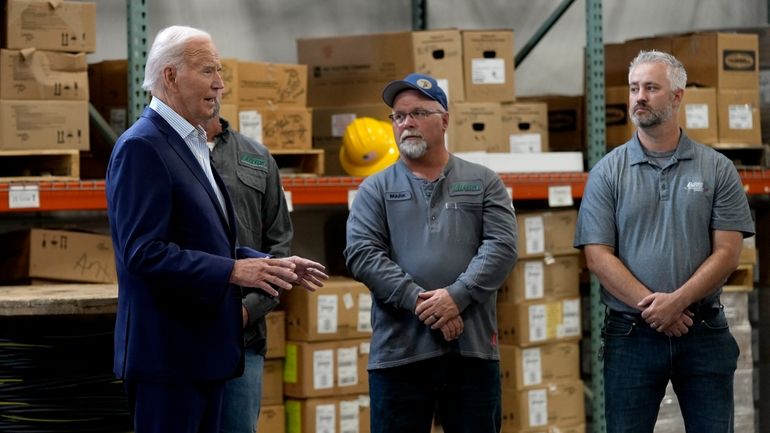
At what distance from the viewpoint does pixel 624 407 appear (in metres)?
4.27

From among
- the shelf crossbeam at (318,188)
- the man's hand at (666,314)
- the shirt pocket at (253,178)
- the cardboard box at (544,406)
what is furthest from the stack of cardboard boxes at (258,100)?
the man's hand at (666,314)

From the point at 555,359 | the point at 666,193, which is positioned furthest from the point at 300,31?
the point at 666,193

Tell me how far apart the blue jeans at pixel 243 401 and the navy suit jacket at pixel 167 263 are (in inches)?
27.6

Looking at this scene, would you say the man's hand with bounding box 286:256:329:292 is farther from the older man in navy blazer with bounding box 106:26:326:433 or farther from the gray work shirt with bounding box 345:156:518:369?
the gray work shirt with bounding box 345:156:518:369

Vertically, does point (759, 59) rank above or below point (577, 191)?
above

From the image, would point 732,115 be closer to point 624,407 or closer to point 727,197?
point 727,197

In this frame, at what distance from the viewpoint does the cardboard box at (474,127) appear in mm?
6094

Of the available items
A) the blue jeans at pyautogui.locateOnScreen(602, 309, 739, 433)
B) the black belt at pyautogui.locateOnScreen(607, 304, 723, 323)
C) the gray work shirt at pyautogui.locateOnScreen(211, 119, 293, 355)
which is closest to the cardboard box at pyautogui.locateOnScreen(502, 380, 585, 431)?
the blue jeans at pyautogui.locateOnScreen(602, 309, 739, 433)

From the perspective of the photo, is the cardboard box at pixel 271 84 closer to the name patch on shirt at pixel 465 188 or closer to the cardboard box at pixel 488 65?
the cardboard box at pixel 488 65

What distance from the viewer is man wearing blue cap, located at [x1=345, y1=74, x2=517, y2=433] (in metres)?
4.09

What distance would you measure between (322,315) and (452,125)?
1.22 meters

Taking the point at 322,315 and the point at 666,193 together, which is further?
the point at 322,315

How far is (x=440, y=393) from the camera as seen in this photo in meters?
4.16

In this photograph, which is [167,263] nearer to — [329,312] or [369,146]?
[329,312]
